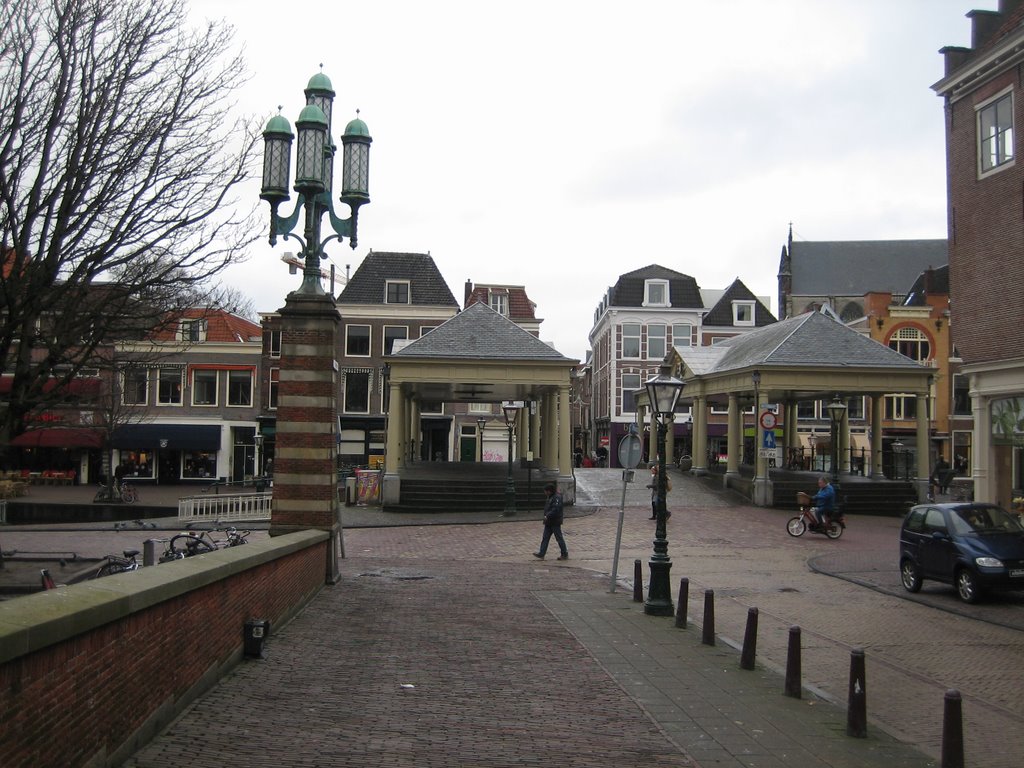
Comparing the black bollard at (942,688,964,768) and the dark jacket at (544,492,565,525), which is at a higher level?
the dark jacket at (544,492,565,525)

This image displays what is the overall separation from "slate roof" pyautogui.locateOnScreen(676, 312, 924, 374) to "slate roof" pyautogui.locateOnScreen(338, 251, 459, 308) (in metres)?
21.2

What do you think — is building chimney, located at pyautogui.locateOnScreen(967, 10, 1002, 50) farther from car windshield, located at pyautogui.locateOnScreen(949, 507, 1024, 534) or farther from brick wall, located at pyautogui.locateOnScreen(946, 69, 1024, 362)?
car windshield, located at pyautogui.locateOnScreen(949, 507, 1024, 534)

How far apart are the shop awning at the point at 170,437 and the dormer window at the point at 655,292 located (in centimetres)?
2894

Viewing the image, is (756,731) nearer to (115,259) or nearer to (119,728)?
(119,728)

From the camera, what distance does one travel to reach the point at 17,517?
3553cm

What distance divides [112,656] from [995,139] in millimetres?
20156

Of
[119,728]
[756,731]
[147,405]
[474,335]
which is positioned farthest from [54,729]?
[147,405]

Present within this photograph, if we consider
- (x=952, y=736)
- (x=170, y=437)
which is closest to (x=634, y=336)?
(x=170, y=437)

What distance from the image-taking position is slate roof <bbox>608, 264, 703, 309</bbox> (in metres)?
64.2

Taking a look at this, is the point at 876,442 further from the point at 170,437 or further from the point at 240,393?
the point at 170,437

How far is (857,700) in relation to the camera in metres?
7.41

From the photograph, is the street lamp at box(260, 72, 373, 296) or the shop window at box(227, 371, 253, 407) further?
the shop window at box(227, 371, 253, 407)

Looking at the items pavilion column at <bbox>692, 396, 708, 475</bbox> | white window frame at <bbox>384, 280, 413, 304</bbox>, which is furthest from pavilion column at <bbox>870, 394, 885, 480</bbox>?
white window frame at <bbox>384, 280, 413, 304</bbox>

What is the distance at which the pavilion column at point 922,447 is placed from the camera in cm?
3297
